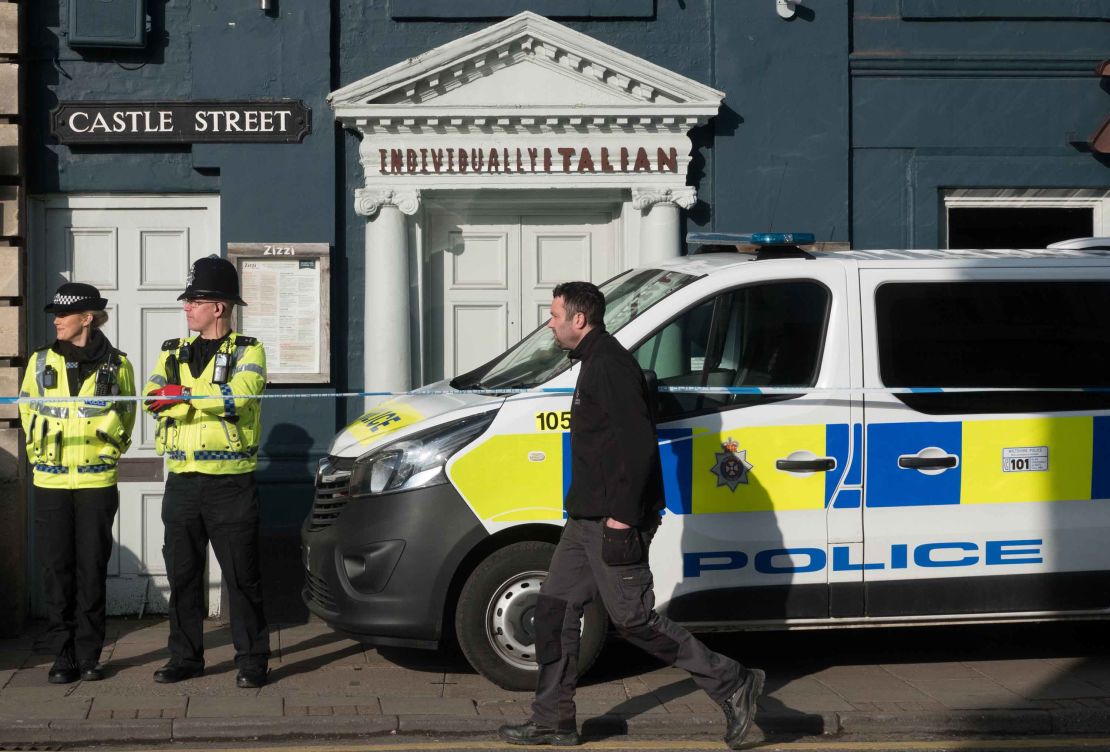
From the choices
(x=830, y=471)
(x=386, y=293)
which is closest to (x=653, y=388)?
(x=830, y=471)

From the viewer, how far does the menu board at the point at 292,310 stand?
31.3 ft

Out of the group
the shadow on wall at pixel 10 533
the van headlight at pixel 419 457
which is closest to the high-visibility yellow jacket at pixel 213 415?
the van headlight at pixel 419 457

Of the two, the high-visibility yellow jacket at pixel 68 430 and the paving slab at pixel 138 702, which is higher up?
the high-visibility yellow jacket at pixel 68 430

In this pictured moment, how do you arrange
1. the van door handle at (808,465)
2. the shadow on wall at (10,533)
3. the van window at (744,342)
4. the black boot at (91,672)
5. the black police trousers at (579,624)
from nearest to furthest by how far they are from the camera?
1. the black police trousers at (579,624)
2. the van door handle at (808,465)
3. the van window at (744,342)
4. the black boot at (91,672)
5. the shadow on wall at (10,533)

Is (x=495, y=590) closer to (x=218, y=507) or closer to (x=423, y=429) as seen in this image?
(x=423, y=429)

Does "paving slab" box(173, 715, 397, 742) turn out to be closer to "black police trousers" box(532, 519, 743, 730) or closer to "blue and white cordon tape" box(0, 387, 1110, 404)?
"black police trousers" box(532, 519, 743, 730)

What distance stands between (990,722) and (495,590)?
7.76 feet

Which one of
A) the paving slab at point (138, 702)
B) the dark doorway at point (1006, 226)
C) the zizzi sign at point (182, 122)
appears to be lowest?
the paving slab at point (138, 702)

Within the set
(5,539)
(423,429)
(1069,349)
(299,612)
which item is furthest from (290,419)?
(1069,349)

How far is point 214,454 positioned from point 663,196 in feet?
12.6

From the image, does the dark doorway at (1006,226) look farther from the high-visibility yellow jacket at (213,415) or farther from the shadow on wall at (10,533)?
the shadow on wall at (10,533)

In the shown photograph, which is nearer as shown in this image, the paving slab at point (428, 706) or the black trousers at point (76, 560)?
the paving slab at point (428, 706)

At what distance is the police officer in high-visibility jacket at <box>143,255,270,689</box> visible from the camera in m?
7.18

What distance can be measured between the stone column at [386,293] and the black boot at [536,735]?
366 centimetres
